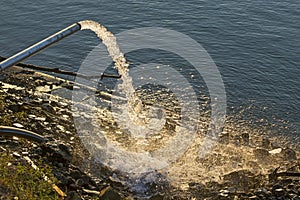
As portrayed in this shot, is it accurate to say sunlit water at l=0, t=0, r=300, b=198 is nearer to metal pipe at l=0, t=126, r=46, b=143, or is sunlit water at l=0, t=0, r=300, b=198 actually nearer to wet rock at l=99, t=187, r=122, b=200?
wet rock at l=99, t=187, r=122, b=200

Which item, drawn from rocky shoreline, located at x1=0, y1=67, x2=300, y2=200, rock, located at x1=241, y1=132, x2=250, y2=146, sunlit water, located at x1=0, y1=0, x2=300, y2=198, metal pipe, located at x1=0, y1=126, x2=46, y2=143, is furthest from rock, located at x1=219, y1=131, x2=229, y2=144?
metal pipe, located at x1=0, y1=126, x2=46, y2=143

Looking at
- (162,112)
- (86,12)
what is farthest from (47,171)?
(86,12)

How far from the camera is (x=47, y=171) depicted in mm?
6719

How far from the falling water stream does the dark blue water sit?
1186 mm

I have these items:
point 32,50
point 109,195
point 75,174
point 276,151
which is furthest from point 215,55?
point 32,50

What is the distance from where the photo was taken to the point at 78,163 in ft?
26.9

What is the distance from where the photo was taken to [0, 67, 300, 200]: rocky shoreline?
7.12 metres

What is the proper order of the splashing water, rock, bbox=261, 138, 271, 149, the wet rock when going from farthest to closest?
the splashing water < rock, bbox=261, 138, 271, 149 < the wet rock

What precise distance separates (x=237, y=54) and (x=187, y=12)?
3.54 m

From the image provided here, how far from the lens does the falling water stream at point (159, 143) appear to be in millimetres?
8453

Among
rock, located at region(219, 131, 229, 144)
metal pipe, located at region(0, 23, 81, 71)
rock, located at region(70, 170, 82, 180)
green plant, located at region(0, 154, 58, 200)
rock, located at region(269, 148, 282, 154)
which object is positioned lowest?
rock, located at region(269, 148, 282, 154)

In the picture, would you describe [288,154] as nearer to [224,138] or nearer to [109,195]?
[224,138]

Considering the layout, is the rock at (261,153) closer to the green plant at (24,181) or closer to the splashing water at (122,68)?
the splashing water at (122,68)

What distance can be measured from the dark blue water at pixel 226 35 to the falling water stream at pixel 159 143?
119 cm
